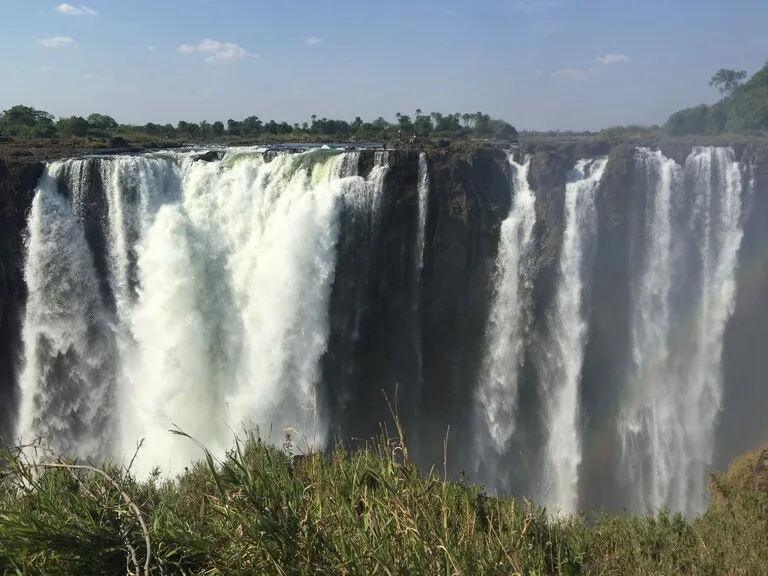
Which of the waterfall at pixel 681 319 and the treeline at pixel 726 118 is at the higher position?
the treeline at pixel 726 118

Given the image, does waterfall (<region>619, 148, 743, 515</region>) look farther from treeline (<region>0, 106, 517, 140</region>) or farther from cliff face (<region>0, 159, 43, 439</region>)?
cliff face (<region>0, 159, 43, 439</region>)

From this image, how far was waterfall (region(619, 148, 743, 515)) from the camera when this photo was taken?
56.0 ft

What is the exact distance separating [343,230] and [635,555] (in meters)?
12.1

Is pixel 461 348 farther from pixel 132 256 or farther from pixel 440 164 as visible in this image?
pixel 132 256

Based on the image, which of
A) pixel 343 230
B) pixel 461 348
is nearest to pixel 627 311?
pixel 461 348

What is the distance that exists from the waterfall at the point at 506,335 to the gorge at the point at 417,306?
6 centimetres

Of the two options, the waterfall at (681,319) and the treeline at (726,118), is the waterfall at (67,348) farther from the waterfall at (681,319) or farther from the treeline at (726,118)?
the treeline at (726,118)

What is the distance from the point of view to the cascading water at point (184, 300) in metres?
15.3

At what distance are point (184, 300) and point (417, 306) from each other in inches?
271

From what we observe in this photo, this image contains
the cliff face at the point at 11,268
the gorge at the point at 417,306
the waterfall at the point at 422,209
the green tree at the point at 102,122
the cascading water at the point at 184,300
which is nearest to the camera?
the cascading water at the point at 184,300

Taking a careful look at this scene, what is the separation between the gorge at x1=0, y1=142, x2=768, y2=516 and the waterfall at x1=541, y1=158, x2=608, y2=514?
0.06 m

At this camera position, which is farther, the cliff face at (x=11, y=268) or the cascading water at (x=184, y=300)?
the cliff face at (x=11, y=268)

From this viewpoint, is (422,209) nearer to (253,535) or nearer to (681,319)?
(681,319)

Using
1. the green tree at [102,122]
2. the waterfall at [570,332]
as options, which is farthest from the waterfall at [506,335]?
the green tree at [102,122]
